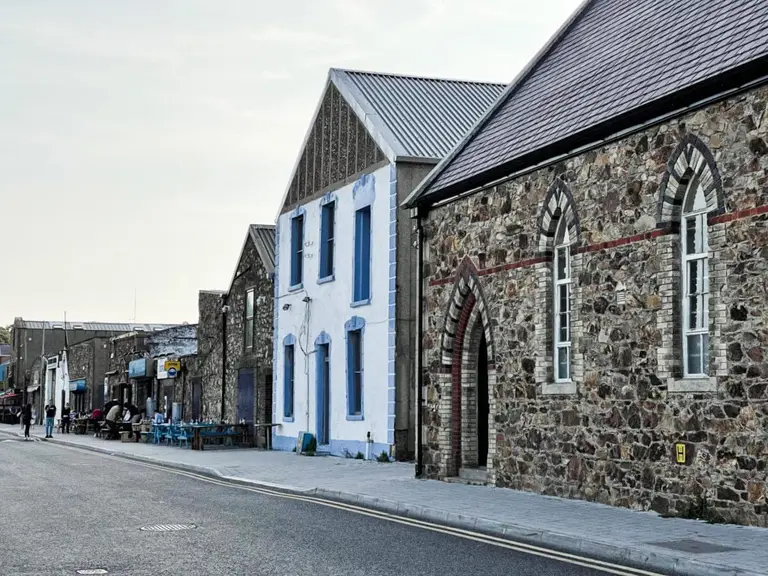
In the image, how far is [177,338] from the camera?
5647 cm

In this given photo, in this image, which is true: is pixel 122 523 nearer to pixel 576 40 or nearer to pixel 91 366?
pixel 576 40

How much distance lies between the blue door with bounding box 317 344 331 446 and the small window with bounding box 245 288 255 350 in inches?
279

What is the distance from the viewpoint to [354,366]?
29.3 meters

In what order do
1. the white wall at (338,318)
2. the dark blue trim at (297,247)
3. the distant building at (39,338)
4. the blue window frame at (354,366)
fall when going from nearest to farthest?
the white wall at (338,318), the blue window frame at (354,366), the dark blue trim at (297,247), the distant building at (39,338)

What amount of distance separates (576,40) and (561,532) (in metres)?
11.6

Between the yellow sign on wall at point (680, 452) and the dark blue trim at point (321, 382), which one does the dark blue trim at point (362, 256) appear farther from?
the yellow sign on wall at point (680, 452)

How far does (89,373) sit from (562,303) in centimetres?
5276

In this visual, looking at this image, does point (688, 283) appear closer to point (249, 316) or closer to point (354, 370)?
point (354, 370)

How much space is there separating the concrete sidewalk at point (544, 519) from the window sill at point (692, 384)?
5.40 feet

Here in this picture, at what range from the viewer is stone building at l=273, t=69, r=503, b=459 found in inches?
1063

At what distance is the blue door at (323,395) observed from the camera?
31.1 metres

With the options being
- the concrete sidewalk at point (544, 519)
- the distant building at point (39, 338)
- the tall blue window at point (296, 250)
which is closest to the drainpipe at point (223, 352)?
the tall blue window at point (296, 250)

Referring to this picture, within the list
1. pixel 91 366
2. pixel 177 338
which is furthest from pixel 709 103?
pixel 91 366

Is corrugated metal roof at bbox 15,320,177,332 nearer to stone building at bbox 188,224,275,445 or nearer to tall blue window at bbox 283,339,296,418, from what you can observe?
stone building at bbox 188,224,275,445
